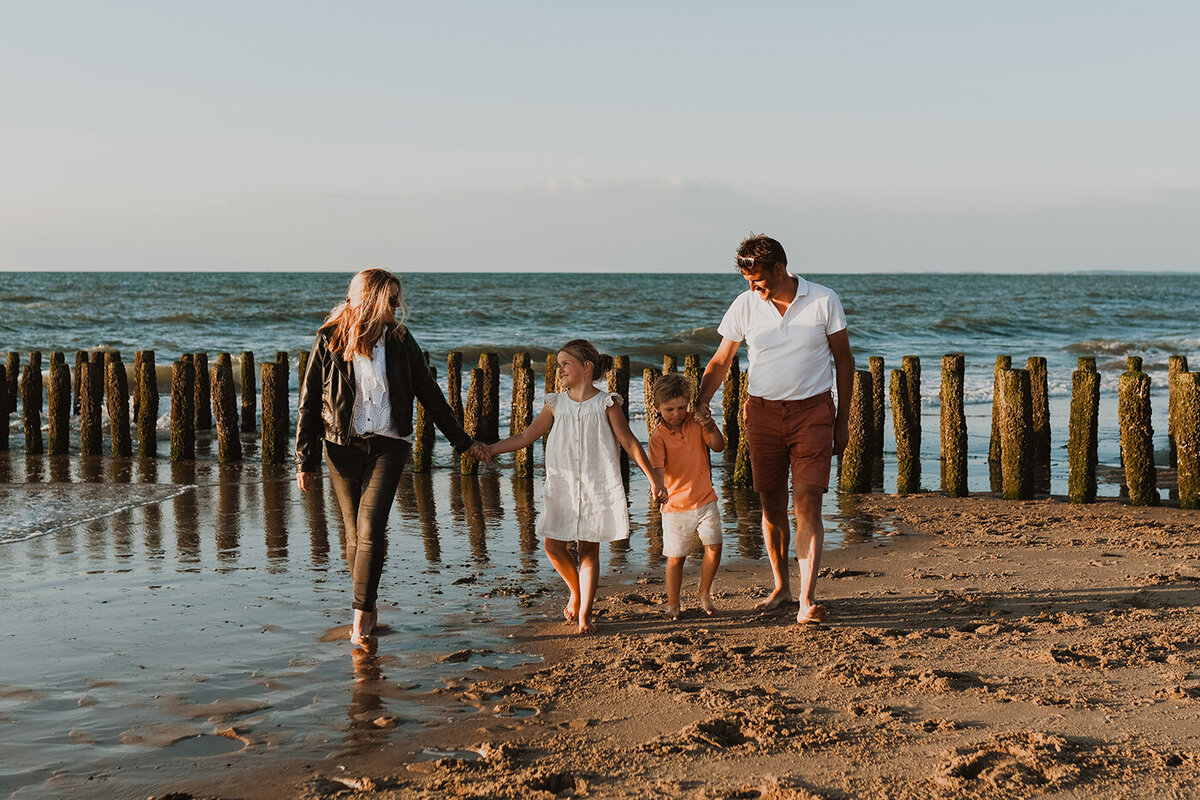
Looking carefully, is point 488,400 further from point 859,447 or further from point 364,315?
point 364,315

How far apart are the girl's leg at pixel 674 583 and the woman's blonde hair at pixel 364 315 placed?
1.77m

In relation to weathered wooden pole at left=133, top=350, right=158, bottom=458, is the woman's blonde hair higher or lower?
higher

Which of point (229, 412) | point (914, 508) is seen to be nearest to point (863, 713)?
point (914, 508)

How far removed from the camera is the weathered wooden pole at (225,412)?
11.5m

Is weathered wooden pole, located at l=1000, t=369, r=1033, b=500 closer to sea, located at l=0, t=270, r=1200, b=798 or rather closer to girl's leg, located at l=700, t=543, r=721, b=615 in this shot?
sea, located at l=0, t=270, r=1200, b=798

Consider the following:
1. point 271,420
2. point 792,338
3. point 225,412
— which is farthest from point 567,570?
point 225,412

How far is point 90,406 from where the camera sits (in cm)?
1196

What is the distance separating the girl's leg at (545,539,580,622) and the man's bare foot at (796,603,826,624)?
1075mm

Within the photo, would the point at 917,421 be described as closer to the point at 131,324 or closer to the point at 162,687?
the point at 162,687

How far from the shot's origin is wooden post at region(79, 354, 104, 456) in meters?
11.9

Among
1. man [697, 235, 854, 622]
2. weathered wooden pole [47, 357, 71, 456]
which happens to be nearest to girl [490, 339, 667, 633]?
man [697, 235, 854, 622]

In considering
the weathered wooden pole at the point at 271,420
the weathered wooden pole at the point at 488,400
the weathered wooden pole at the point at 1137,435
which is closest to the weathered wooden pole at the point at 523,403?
the weathered wooden pole at the point at 488,400

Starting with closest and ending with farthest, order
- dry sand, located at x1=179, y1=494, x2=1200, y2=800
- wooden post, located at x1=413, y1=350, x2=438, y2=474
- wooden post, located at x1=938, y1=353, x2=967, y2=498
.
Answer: dry sand, located at x1=179, y1=494, x2=1200, y2=800, wooden post, located at x1=938, y1=353, x2=967, y2=498, wooden post, located at x1=413, y1=350, x2=438, y2=474

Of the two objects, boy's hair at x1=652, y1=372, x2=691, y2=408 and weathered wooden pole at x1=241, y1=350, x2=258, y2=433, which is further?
weathered wooden pole at x1=241, y1=350, x2=258, y2=433
